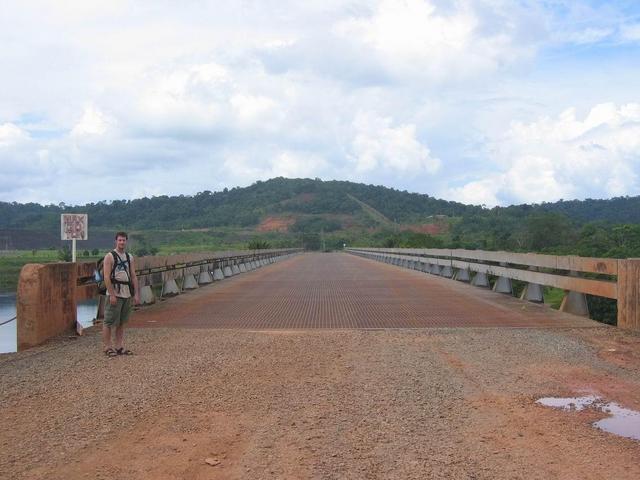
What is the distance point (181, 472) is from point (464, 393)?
3102 mm

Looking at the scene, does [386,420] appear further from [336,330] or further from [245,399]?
[336,330]

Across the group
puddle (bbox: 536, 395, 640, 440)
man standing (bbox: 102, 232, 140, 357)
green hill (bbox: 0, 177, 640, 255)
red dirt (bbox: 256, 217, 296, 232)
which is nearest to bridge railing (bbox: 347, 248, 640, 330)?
puddle (bbox: 536, 395, 640, 440)

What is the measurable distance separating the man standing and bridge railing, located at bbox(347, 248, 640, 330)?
709 cm

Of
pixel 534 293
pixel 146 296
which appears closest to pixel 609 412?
pixel 534 293

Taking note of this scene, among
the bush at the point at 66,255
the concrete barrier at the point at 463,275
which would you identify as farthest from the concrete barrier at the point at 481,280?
the bush at the point at 66,255

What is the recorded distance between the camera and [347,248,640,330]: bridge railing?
10.1m

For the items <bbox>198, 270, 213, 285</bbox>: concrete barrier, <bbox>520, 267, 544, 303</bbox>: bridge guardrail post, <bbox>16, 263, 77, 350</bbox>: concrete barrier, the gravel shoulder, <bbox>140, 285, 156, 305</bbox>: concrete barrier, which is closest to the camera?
the gravel shoulder

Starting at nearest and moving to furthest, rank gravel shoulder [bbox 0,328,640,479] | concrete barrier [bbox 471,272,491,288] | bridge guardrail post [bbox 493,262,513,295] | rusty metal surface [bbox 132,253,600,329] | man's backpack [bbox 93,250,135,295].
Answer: gravel shoulder [bbox 0,328,640,479] → man's backpack [bbox 93,250,135,295] → rusty metal surface [bbox 132,253,600,329] → bridge guardrail post [bbox 493,262,513,295] → concrete barrier [bbox 471,272,491,288]

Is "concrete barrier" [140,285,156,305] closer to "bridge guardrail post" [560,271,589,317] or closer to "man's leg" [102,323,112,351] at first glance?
"man's leg" [102,323,112,351]

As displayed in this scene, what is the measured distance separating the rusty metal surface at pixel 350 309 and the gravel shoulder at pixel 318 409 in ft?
6.24

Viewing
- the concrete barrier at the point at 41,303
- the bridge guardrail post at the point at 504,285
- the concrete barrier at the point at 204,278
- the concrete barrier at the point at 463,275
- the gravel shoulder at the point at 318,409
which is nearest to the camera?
the gravel shoulder at the point at 318,409

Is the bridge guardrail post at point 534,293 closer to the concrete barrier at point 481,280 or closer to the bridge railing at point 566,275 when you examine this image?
the bridge railing at point 566,275

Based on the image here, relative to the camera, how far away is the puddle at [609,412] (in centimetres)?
534

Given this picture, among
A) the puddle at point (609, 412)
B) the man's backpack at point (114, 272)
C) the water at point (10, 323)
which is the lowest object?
the water at point (10, 323)
